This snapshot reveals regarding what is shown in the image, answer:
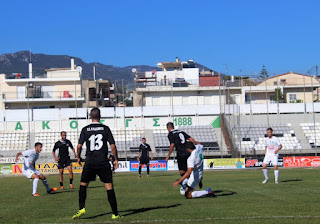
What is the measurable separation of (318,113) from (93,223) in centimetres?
4596

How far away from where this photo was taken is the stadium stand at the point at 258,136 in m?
47.1

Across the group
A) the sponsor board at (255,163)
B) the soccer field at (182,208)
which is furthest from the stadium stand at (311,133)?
the soccer field at (182,208)

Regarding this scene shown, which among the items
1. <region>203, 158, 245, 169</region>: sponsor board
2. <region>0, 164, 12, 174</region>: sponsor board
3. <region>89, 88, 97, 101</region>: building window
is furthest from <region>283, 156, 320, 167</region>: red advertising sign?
<region>89, 88, 97, 101</region>: building window

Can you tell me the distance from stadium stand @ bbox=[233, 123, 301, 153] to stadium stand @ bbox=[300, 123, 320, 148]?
114 cm

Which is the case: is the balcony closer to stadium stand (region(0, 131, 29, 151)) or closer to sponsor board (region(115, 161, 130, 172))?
stadium stand (region(0, 131, 29, 151))

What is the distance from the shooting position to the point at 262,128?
164 ft

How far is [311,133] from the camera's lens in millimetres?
49188

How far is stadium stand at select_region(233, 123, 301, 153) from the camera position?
4712cm

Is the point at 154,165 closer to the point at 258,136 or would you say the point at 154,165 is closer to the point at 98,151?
the point at 258,136

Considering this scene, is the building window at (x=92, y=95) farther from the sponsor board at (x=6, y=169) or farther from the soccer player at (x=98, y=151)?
the soccer player at (x=98, y=151)

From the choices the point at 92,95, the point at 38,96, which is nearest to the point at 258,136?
the point at 38,96

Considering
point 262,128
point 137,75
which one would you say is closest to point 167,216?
point 262,128

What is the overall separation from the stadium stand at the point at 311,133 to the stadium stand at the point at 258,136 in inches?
44.7

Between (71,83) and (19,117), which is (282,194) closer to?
(19,117)
